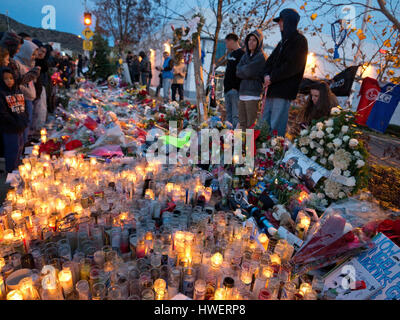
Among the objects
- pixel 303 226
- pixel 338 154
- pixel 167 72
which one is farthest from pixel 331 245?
pixel 167 72

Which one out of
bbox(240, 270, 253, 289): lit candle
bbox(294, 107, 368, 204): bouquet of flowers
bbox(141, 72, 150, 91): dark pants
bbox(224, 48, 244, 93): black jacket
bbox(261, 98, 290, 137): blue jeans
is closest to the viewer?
bbox(240, 270, 253, 289): lit candle

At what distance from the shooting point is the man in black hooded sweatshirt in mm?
4059

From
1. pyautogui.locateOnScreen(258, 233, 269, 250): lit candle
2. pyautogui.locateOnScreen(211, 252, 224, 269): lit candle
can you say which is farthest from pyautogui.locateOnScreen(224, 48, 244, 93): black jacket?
pyautogui.locateOnScreen(211, 252, 224, 269): lit candle

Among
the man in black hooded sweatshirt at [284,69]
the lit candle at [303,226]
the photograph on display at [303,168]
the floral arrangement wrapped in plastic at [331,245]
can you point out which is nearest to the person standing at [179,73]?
the man in black hooded sweatshirt at [284,69]

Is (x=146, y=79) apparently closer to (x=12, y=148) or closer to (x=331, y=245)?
(x=12, y=148)

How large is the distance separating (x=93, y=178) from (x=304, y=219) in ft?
8.05

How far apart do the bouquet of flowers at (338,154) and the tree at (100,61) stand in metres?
17.4

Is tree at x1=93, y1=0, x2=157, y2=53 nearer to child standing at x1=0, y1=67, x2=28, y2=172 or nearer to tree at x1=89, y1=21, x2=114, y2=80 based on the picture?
tree at x1=89, y1=21, x2=114, y2=80

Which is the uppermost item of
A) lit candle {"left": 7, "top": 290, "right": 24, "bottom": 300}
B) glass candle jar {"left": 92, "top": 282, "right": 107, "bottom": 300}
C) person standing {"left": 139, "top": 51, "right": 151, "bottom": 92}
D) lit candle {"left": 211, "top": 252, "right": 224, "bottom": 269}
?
person standing {"left": 139, "top": 51, "right": 151, "bottom": 92}

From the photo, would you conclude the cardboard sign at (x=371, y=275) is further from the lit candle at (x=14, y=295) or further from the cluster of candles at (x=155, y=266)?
the lit candle at (x=14, y=295)

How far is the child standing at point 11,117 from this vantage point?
394 cm

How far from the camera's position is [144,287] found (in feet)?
5.21

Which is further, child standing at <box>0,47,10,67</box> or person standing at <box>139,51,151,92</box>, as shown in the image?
person standing at <box>139,51,151,92</box>

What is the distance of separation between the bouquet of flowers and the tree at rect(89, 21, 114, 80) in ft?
57.1
